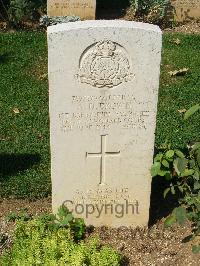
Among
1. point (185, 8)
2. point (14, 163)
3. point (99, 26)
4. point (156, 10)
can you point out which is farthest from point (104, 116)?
point (185, 8)

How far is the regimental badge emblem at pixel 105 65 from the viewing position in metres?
4.24

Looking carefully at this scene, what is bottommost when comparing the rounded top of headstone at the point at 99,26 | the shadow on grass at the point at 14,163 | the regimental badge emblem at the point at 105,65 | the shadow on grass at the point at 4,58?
the shadow on grass at the point at 14,163

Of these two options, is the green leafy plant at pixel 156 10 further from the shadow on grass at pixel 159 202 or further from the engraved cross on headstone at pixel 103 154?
A: the engraved cross on headstone at pixel 103 154

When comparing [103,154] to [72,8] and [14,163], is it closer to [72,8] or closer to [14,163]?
[14,163]

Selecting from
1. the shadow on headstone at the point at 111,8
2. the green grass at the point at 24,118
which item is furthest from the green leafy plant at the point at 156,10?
the green grass at the point at 24,118

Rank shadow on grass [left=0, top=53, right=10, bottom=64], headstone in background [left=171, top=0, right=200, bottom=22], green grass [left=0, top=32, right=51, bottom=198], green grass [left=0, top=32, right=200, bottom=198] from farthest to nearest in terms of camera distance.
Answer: headstone in background [left=171, top=0, right=200, bottom=22]
shadow on grass [left=0, top=53, right=10, bottom=64]
green grass [left=0, top=32, right=200, bottom=198]
green grass [left=0, top=32, right=51, bottom=198]

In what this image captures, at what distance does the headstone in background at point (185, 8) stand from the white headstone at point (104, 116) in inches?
251

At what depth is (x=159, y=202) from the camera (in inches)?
215

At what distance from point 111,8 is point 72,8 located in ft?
4.17

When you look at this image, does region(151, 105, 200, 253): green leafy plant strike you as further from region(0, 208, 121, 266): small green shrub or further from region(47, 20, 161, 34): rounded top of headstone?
region(47, 20, 161, 34): rounded top of headstone

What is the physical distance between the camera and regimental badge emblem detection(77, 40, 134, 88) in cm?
424

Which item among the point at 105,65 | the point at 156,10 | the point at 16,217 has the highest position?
the point at 105,65

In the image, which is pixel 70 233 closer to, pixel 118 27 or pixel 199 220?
pixel 199 220

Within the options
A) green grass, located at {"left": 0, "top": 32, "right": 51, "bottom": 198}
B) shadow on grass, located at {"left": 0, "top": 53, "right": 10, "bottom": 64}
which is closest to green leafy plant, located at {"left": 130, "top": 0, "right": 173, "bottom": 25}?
green grass, located at {"left": 0, "top": 32, "right": 51, "bottom": 198}
